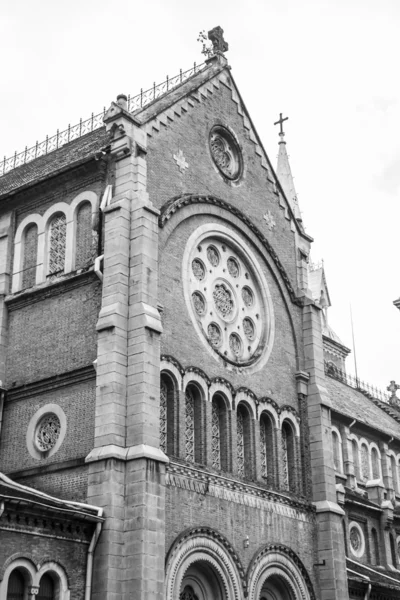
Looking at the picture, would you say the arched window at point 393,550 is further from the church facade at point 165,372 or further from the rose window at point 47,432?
the rose window at point 47,432

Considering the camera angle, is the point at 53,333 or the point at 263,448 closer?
the point at 53,333

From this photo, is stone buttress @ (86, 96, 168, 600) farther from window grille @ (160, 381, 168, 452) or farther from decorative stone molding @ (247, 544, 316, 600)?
decorative stone molding @ (247, 544, 316, 600)

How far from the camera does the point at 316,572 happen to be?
32156mm

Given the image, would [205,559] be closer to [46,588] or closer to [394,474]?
[46,588]

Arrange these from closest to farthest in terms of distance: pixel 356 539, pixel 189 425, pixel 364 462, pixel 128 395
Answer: pixel 128 395, pixel 189 425, pixel 356 539, pixel 364 462

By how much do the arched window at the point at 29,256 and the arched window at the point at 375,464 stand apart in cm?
2542

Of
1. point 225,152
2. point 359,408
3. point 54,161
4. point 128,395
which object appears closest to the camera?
point 128,395

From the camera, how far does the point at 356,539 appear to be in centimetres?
4141

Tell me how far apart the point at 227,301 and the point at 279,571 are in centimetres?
958

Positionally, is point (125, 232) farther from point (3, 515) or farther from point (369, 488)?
point (369, 488)

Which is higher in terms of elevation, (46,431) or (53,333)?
(53,333)

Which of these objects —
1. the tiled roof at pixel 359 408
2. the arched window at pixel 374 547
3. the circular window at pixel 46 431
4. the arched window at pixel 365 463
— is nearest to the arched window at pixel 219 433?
the circular window at pixel 46 431

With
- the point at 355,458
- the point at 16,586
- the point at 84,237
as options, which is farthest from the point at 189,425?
the point at 355,458

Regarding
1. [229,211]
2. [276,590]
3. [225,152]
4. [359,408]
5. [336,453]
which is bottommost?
[276,590]
